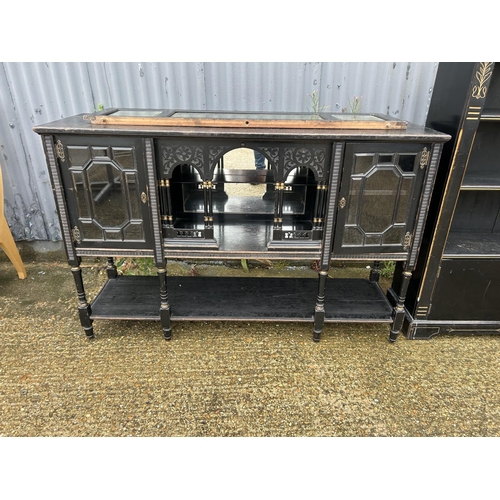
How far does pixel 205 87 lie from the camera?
339cm

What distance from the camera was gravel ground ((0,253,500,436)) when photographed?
7.20ft

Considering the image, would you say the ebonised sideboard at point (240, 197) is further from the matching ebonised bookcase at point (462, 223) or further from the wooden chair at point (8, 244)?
the wooden chair at point (8, 244)

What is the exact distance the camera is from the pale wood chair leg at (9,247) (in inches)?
134

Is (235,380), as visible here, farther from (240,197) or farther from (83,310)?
(240,197)

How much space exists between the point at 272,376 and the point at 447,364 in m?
1.31

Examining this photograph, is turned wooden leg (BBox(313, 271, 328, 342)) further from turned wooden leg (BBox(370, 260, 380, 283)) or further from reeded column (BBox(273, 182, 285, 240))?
turned wooden leg (BBox(370, 260, 380, 283))

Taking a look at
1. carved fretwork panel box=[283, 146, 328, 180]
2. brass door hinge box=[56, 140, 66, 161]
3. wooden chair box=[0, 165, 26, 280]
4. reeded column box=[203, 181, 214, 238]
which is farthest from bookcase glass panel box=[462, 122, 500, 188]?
wooden chair box=[0, 165, 26, 280]

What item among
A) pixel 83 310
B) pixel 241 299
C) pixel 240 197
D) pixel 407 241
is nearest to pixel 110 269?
pixel 83 310

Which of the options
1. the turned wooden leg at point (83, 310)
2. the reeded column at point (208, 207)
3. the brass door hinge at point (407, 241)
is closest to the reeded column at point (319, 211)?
the brass door hinge at point (407, 241)

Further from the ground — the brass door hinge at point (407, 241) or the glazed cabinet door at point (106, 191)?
the glazed cabinet door at point (106, 191)

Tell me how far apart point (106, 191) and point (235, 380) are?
1.55 metres

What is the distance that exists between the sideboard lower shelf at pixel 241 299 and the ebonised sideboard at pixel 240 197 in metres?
0.01

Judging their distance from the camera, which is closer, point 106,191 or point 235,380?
point 106,191

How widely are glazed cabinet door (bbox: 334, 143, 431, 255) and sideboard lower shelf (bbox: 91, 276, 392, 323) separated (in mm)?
618
